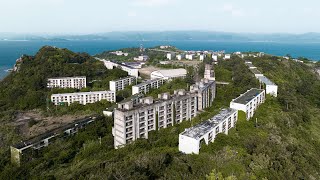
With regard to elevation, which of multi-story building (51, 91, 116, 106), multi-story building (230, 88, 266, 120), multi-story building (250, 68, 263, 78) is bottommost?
multi-story building (51, 91, 116, 106)

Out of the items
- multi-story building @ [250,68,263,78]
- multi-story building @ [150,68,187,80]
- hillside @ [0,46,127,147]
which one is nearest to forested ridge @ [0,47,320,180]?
hillside @ [0,46,127,147]

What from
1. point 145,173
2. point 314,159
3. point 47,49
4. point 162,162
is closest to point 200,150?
point 162,162

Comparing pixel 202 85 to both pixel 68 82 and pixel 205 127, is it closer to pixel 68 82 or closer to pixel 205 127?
pixel 205 127

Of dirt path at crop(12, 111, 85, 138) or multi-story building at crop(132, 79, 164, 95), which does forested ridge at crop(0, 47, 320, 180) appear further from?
multi-story building at crop(132, 79, 164, 95)

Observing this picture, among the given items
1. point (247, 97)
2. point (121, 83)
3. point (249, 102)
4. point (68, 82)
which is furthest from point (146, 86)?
point (249, 102)

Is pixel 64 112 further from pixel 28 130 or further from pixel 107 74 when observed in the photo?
pixel 107 74

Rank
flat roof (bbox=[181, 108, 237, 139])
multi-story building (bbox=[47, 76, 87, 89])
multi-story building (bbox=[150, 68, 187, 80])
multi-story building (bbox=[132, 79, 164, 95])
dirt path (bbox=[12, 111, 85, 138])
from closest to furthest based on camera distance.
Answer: flat roof (bbox=[181, 108, 237, 139]) < dirt path (bbox=[12, 111, 85, 138]) < multi-story building (bbox=[132, 79, 164, 95]) < multi-story building (bbox=[47, 76, 87, 89]) < multi-story building (bbox=[150, 68, 187, 80])

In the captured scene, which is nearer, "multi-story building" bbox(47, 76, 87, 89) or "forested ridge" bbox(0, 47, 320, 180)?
"forested ridge" bbox(0, 47, 320, 180)
